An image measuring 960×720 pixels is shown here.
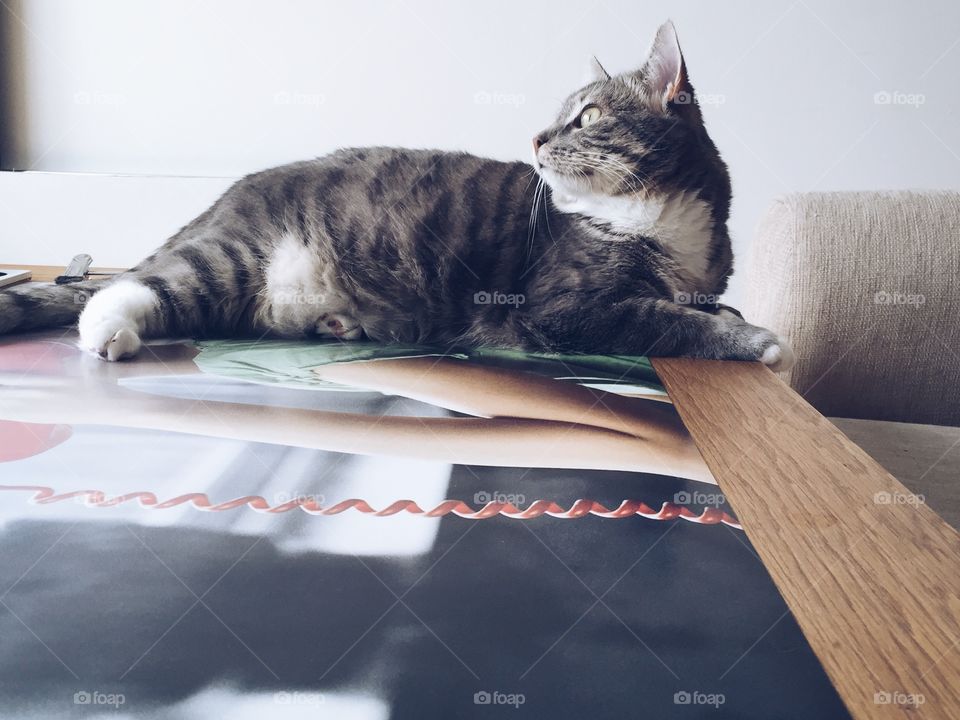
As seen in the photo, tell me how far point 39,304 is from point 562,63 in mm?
1602

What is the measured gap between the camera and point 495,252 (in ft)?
4.50

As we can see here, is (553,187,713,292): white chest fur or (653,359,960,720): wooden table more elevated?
(553,187,713,292): white chest fur

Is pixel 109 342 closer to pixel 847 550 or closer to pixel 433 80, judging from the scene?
pixel 847 550

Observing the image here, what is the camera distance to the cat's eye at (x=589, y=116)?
4.46 ft

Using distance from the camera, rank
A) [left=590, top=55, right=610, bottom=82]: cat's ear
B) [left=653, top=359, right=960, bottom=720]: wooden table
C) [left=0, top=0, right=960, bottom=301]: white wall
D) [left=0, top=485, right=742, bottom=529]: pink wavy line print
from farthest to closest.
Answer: [left=0, top=0, right=960, bottom=301]: white wall < [left=590, top=55, right=610, bottom=82]: cat's ear < [left=0, top=485, right=742, bottom=529]: pink wavy line print < [left=653, top=359, right=960, bottom=720]: wooden table

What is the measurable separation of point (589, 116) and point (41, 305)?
991mm

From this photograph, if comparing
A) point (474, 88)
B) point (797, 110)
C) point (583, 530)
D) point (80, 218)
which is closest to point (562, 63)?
point (474, 88)

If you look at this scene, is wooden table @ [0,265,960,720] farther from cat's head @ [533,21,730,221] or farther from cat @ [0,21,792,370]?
cat's head @ [533,21,730,221]

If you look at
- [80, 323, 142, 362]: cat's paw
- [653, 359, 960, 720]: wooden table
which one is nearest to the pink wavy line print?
[653, 359, 960, 720]: wooden table

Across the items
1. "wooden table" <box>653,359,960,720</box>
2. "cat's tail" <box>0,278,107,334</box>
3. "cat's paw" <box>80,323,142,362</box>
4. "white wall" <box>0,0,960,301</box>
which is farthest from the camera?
"white wall" <box>0,0,960,301</box>

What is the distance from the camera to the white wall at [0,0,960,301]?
2215 mm

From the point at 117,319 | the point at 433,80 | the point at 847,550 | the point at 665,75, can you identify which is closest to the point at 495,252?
the point at 665,75

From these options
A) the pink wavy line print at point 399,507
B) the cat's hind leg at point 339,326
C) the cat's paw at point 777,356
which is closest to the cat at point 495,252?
the cat's hind leg at point 339,326

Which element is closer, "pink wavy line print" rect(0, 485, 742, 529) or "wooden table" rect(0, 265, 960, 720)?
"wooden table" rect(0, 265, 960, 720)
